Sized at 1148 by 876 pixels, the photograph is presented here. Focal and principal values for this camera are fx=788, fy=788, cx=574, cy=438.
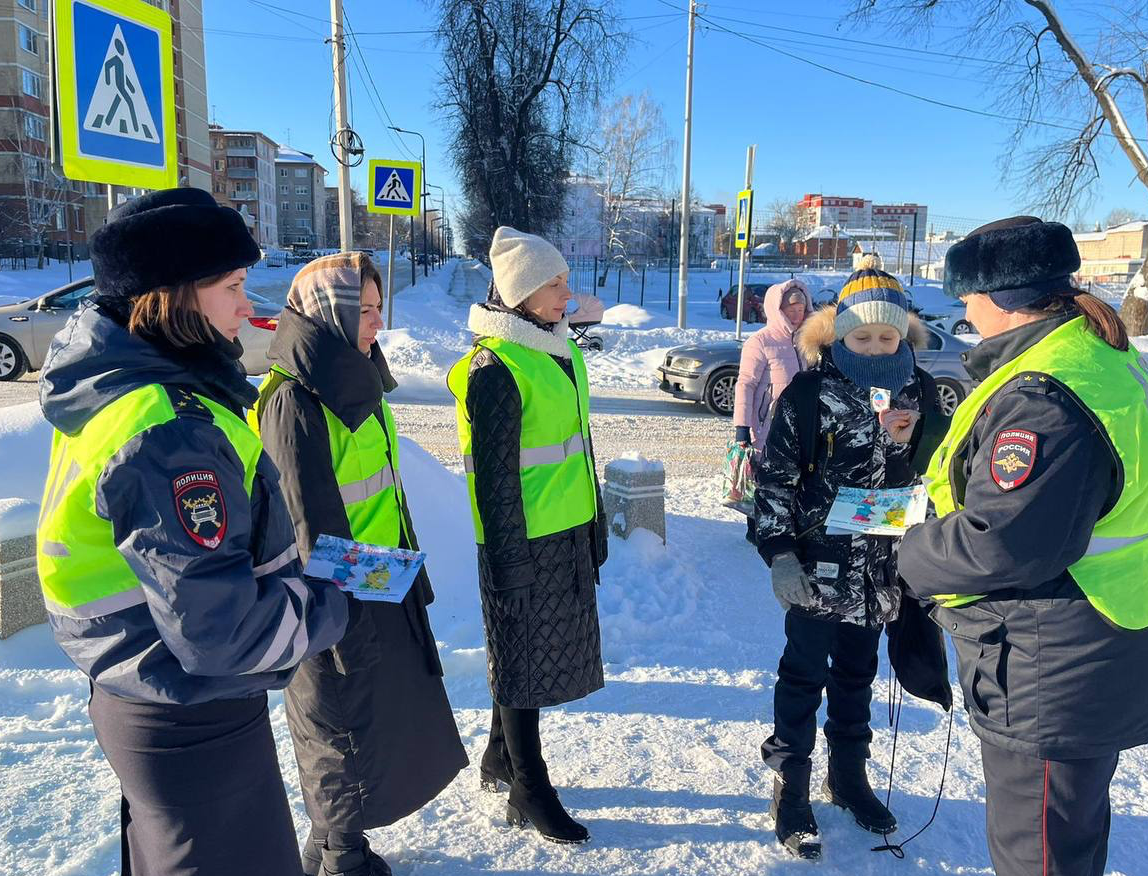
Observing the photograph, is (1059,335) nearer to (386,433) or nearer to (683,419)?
(386,433)

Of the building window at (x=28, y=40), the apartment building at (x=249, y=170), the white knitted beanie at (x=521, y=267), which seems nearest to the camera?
the white knitted beanie at (x=521, y=267)

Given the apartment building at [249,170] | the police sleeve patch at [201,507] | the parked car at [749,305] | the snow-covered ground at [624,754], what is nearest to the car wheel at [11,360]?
the snow-covered ground at [624,754]

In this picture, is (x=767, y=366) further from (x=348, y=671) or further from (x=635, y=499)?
(x=348, y=671)

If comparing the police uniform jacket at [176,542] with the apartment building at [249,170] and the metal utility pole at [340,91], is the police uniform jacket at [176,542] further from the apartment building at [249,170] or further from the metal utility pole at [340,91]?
the apartment building at [249,170]

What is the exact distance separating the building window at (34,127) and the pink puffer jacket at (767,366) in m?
55.8

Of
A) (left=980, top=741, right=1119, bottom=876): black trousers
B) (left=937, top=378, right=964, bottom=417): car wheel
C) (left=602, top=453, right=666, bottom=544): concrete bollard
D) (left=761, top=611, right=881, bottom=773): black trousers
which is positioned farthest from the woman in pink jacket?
(left=937, top=378, right=964, bottom=417): car wheel

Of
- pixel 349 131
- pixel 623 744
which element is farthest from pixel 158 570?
pixel 349 131

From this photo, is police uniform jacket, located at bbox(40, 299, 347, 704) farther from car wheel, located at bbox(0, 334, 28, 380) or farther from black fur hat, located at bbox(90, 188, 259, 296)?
car wheel, located at bbox(0, 334, 28, 380)

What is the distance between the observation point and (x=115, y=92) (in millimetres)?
3361

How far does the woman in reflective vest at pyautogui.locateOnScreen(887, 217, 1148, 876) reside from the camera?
1774 millimetres

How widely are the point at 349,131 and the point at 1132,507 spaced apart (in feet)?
39.3

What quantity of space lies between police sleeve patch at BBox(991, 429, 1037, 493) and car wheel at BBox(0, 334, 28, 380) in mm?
13979

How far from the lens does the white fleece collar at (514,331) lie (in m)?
2.78

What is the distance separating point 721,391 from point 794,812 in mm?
8714
